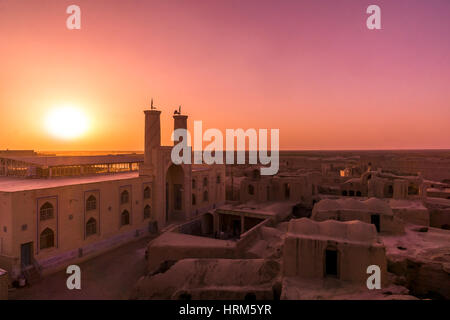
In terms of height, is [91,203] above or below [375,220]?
above

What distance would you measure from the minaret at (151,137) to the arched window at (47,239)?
388 inches

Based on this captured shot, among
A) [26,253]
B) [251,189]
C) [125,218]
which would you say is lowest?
[26,253]

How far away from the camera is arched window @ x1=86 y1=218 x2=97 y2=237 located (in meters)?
20.1

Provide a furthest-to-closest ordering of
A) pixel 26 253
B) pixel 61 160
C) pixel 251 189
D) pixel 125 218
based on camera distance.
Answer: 1. pixel 251 189
2. pixel 61 160
3. pixel 125 218
4. pixel 26 253

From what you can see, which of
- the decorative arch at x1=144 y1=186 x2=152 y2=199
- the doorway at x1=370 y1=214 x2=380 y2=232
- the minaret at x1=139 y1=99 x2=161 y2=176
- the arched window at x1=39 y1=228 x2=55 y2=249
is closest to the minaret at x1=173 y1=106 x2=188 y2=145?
the minaret at x1=139 y1=99 x2=161 y2=176

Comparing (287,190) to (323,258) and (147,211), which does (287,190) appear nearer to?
(147,211)

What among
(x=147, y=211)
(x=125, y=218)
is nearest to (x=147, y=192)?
(x=147, y=211)

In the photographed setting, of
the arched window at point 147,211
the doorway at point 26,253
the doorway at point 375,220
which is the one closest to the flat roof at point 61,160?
the arched window at point 147,211

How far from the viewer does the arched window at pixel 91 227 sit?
2012cm

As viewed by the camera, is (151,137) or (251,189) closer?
(151,137)

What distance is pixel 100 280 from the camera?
16.6 meters

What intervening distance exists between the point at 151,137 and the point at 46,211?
11.6m

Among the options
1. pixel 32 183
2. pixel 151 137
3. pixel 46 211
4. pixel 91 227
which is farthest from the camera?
pixel 151 137

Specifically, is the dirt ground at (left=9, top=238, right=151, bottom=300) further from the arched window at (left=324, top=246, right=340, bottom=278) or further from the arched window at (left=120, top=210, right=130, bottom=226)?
the arched window at (left=324, top=246, right=340, bottom=278)
